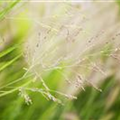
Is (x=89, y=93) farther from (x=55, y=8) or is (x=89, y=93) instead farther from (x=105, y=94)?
(x=55, y=8)

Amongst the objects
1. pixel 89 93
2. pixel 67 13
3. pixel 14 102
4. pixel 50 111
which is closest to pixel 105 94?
pixel 89 93

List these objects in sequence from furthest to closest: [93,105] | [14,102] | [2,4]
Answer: [93,105] < [14,102] < [2,4]

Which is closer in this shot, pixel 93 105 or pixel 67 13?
pixel 67 13

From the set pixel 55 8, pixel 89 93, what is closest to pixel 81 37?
pixel 55 8

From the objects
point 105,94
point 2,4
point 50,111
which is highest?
point 2,4

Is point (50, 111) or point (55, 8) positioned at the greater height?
point (55, 8)

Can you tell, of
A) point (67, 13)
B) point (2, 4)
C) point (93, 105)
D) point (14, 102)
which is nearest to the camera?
point (67, 13)
